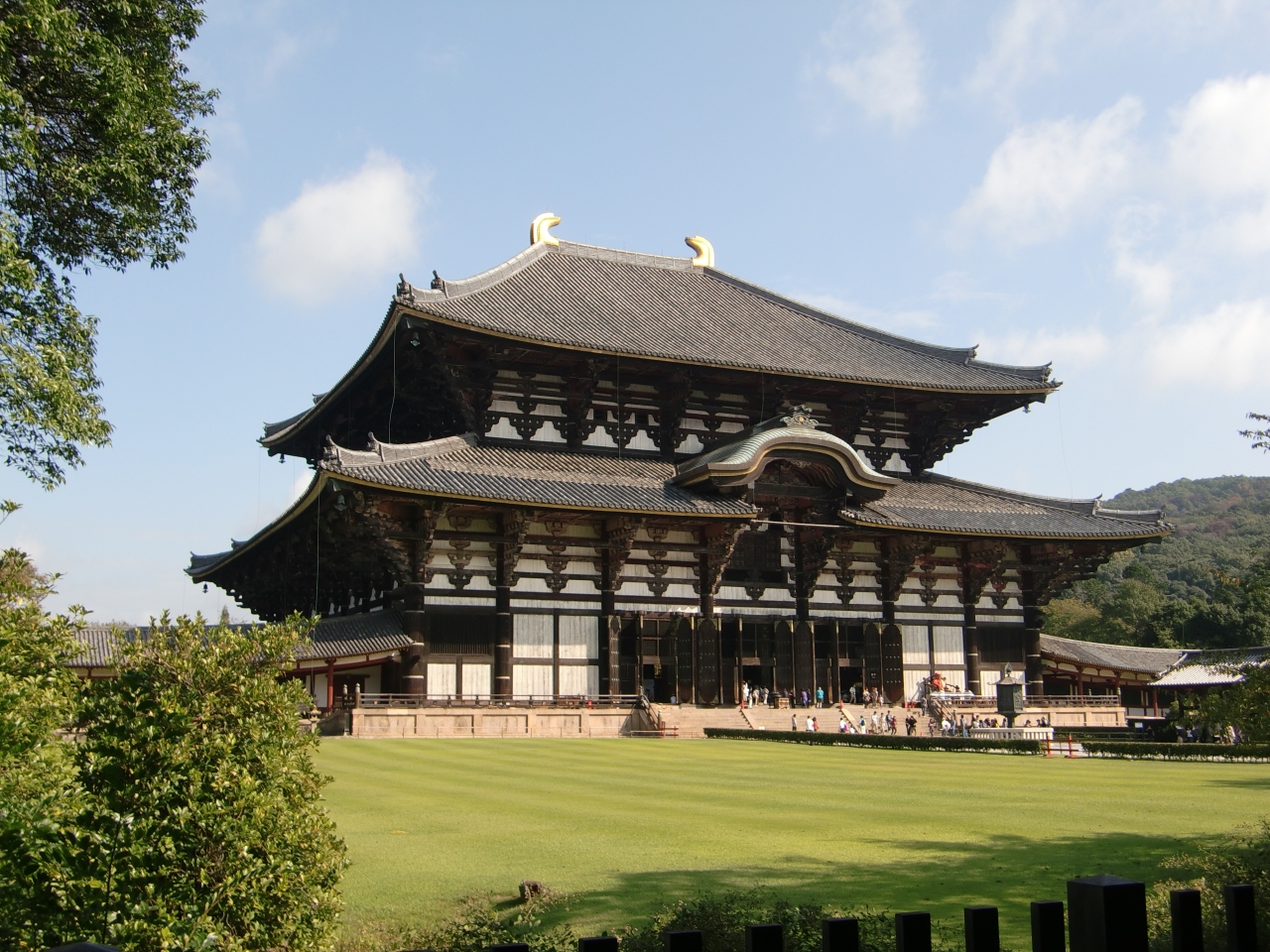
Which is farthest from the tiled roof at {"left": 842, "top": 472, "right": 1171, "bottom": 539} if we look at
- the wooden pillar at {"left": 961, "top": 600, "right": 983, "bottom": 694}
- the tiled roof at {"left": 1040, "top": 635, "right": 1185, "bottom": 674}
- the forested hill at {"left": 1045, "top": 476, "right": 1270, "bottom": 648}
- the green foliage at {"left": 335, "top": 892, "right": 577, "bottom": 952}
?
the green foliage at {"left": 335, "top": 892, "right": 577, "bottom": 952}

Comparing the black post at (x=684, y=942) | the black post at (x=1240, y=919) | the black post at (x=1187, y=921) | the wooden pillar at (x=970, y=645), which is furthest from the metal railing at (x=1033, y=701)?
the black post at (x=684, y=942)

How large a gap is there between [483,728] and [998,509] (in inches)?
901

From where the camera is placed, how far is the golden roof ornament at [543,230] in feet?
159

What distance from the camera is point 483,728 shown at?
32.1 meters

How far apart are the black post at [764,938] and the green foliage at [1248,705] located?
781 centimetres

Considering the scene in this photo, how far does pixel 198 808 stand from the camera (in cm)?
654

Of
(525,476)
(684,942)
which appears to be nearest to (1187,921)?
(684,942)

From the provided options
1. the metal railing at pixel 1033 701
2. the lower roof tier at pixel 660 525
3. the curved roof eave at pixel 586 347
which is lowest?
the metal railing at pixel 1033 701

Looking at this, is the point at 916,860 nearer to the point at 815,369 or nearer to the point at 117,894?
the point at 117,894

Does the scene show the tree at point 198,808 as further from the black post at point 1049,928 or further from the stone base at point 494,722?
the stone base at point 494,722

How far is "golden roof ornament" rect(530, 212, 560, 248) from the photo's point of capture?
48.5 metres

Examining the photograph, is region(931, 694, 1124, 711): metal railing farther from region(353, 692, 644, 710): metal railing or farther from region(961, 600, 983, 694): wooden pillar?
region(353, 692, 644, 710): metal railing

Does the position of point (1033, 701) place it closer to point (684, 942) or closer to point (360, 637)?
point (360, 637)

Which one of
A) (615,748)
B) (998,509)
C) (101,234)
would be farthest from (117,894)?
(998,509)
